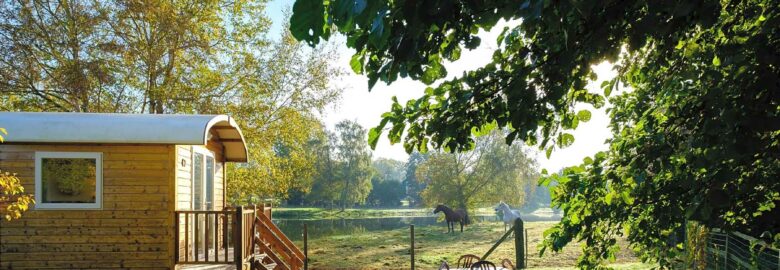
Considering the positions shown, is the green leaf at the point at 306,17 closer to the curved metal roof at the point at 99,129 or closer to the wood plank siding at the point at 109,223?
the curved metal roof at the point at 99,129

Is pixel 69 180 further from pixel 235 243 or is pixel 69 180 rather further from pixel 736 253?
pixel 736 253

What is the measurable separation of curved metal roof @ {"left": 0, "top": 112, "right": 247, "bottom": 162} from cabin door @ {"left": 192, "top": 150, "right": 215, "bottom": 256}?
1.29 meters

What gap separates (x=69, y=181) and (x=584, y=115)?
688cm

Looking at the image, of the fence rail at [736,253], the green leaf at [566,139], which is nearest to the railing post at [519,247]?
the fence rail at [736,253]

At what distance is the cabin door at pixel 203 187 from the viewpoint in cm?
959

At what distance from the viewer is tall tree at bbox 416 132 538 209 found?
32000 mm

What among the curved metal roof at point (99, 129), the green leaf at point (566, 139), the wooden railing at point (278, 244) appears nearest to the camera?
the green leaf at point (566, 139)

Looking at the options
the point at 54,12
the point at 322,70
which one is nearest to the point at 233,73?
the point at 322,70

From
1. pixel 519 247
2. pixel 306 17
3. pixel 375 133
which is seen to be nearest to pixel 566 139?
pixel 375 133

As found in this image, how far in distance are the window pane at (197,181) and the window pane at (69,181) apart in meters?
1.54

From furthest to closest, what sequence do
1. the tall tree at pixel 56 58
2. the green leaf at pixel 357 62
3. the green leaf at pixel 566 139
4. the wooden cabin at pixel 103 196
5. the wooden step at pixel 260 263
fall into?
the tall tree at pixel 56 58, the wooden step at pixel 260 263, the wooden cabin at pixel 103 196, the green leaf at pixel 566 139, the green leaf at pixel 357 62

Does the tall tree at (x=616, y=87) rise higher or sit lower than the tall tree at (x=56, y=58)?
lower

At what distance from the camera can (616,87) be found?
391cm

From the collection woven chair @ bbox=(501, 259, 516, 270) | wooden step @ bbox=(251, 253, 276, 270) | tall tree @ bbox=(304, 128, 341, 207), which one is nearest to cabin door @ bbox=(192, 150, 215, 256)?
wooden step @ bbox=(251, 253, 276, 270)
